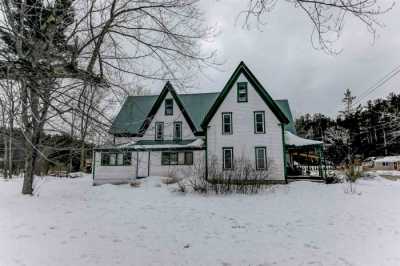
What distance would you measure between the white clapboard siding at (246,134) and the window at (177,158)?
2066 mm

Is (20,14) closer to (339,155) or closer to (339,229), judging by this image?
(339,229)

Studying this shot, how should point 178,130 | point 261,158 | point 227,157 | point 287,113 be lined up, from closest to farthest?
point 261,158
point 227,157
point 178,130
point 287,113

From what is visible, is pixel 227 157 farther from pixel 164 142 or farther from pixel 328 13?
pixel 328 13

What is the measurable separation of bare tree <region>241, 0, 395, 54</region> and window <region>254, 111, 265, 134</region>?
13.3 metres

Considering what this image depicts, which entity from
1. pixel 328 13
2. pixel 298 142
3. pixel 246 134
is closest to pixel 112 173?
pixel 246 134

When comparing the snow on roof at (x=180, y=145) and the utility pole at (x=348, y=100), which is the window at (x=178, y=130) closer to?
the snow on roof at (x=180, y=145)

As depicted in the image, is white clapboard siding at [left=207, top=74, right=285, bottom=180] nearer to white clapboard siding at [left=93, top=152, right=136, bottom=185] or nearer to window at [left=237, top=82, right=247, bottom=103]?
window at [left=237, top=82, right=247, bottom=103]

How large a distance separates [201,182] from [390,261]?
7813mm

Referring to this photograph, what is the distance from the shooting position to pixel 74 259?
142 inches

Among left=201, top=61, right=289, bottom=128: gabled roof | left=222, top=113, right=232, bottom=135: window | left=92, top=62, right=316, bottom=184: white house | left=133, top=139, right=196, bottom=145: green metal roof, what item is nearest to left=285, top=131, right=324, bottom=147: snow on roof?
left=92, top=62, right=316, bottom=184: white house

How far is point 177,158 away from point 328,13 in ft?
52.0

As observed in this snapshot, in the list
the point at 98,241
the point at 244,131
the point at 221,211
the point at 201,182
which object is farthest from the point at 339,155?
the point at 98,241

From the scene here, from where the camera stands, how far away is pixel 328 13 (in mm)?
2773

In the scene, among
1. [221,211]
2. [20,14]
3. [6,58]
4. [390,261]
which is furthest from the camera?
[221,211]
